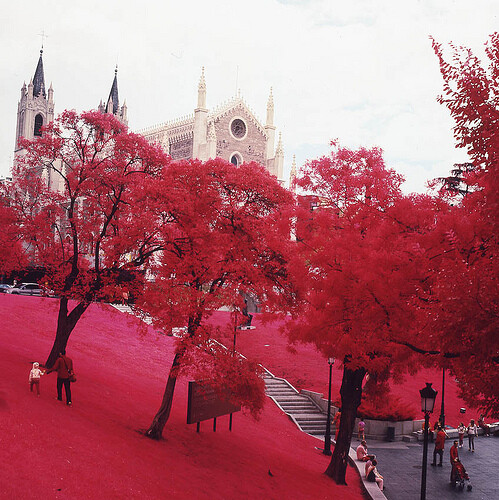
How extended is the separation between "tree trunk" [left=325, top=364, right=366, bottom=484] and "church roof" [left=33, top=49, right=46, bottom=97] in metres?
84.7

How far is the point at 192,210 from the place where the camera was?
620 inches

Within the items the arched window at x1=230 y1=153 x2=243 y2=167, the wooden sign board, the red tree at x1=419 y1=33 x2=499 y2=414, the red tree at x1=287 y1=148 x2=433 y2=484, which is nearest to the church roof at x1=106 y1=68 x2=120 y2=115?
the arched window at x1=230 y1=153 x2=243 y2=167

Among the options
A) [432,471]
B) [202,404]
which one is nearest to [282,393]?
[432,471]

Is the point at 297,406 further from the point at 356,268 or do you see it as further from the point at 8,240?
the point at 356,268

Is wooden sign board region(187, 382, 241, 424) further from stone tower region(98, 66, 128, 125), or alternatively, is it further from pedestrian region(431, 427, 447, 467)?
stone tower region(98, 66, 128, 125)

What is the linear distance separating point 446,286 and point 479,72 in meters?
2.99

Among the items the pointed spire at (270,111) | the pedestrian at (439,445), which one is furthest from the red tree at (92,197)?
the pointed spire at (270,111)

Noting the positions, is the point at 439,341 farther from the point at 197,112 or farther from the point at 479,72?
the point at 197,112

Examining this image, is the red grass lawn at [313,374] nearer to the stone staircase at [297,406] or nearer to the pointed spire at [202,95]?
the stone staircase at [297,406]

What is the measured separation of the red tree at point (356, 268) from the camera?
37.3 feet

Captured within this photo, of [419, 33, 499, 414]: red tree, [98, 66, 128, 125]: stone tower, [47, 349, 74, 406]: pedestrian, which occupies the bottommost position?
[47, 349, 74, 406]: pedestrian

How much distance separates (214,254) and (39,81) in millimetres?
86244

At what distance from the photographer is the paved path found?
18453mm

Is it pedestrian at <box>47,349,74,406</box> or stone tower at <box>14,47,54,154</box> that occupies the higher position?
stone tower at <box>14,47,54,154</box>
